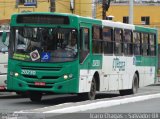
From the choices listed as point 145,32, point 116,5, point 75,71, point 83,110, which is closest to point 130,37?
point 145,32

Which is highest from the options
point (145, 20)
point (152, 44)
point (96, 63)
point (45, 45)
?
point (45, 45)

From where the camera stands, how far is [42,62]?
18.9 m

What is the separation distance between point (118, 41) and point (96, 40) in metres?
2.29

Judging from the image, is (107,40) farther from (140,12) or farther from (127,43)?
(140,12)

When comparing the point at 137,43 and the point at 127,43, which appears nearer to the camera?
the point at 127,43

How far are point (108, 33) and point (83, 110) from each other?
6169 millimetres

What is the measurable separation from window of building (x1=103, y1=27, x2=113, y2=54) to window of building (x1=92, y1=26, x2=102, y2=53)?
1.52 ft

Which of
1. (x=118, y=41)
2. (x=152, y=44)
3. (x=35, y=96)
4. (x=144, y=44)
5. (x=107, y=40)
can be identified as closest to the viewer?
(x=35, y=96)

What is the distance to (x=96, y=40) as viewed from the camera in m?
20.6

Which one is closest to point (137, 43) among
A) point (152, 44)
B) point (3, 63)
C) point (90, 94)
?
point (152, 44)

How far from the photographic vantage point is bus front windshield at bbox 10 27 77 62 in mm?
18844

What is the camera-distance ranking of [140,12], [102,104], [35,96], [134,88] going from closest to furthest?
[102,104] < [35,96] < [134,88] < [140,12]

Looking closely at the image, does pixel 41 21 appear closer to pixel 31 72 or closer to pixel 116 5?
pixel 31 72

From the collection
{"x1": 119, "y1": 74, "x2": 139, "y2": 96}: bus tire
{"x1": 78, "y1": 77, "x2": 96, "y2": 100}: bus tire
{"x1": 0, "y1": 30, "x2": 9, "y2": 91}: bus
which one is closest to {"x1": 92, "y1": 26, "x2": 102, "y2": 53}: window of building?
{"x1": 78, "y1": 77, "x2": 96, "y2": 100}: bus tire
